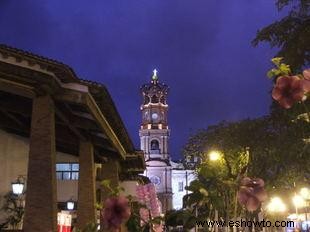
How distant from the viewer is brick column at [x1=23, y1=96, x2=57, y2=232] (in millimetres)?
11062

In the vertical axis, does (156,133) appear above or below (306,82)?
above

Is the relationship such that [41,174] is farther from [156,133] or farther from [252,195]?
[156,133]

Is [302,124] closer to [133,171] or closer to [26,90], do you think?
[26,90]

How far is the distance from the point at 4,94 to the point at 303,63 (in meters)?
7.87

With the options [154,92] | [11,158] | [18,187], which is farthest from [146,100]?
[18,187]

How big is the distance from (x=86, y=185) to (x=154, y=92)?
2512 inches

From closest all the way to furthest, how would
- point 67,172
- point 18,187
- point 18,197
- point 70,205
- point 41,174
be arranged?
point 41,174, point 18,187, point 18,197, point 70,205, point 67,172

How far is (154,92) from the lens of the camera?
262 feet

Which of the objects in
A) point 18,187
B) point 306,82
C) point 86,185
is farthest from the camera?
point 86,185

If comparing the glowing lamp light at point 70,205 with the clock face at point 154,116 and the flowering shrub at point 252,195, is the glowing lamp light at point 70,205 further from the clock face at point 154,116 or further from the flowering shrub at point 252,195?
the clock face at point 154,116

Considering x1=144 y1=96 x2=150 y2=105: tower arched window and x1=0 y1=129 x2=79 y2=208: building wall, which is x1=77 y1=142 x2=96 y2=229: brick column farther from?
x1=144 y1=96 x2=150 y2=105: tower arched window

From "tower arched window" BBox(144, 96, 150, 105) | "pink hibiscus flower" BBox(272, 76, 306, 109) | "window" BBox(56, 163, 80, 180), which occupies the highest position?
"tower arched window" BBox(144, 96, 150, 105)

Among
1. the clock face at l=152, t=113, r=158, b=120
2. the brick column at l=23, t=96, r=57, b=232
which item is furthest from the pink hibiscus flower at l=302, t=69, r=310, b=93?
the clock face at l=152, t=113, r=158, b=120

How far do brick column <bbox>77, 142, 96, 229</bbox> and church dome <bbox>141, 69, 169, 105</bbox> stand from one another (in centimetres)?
6283
